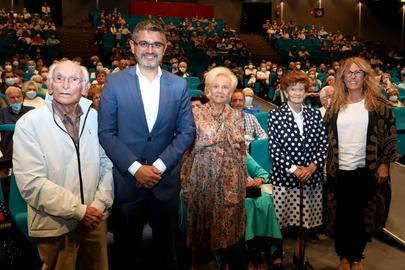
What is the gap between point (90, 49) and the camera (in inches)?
569

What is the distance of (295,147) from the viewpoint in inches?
104

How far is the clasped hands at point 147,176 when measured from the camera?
1976mm

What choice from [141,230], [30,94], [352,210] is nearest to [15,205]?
[141,230]

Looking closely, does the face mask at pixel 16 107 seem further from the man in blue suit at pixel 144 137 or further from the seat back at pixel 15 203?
the man in blue suit at pixel 144 137

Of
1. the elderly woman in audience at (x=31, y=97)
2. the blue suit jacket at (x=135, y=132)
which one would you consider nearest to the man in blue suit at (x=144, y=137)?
the blue suit jacket at (x=135, y=132)

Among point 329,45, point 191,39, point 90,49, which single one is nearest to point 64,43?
point 90,49

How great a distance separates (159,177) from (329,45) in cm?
1651

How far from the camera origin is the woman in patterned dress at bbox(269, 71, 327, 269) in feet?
8.63

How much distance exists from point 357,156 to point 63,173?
1729 mm

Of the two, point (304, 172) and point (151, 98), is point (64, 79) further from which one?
point (304, 172)

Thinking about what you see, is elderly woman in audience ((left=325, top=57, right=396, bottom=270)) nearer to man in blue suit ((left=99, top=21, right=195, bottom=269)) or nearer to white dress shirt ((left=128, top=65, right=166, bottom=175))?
man in blue suit ((left=99, top=21, right=195, bottom=269))

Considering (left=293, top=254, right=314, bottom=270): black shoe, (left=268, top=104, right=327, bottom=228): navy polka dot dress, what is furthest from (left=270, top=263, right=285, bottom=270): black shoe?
(left=268, top=104, right=327, bottom=228): navy polka dot dress

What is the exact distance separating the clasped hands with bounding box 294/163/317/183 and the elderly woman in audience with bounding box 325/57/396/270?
174 mm

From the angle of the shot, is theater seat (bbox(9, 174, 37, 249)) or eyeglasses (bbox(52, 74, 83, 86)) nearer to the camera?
eyeglasses (bbox(52, 74, 83, 86))
